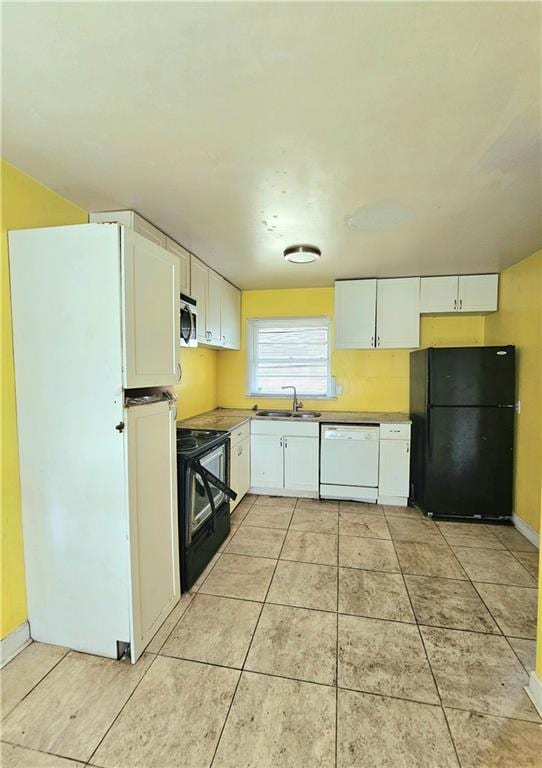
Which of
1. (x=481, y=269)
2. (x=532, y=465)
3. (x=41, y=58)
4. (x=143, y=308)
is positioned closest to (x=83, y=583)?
(x=143, y=308)

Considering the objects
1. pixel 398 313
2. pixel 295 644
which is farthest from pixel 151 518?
pixel 398 313

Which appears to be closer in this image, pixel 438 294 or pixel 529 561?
pixel 529 561

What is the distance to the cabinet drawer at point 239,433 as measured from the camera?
3107mm

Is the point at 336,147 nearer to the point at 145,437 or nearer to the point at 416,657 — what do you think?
the point at 145,437

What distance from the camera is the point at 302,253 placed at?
264 cm

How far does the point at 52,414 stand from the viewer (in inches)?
62.6

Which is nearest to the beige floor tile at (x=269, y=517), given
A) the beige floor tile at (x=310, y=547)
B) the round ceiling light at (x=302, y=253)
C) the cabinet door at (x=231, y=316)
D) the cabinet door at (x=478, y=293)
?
the beige floor tile at (x=310, y=547)

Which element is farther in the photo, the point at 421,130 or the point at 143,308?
the point at 143,308

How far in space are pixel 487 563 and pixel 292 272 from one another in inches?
115

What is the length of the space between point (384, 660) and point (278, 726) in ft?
1.96

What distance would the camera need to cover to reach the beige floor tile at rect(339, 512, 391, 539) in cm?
288

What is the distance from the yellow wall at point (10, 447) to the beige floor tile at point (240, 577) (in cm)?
99

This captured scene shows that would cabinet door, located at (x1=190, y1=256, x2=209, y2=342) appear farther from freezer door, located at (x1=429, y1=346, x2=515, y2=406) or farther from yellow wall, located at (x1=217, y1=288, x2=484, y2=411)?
freezer door, located at (x1=429, y1=346, x2=515, y2=406)

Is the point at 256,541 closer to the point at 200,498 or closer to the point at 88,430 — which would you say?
the point at 200,498
